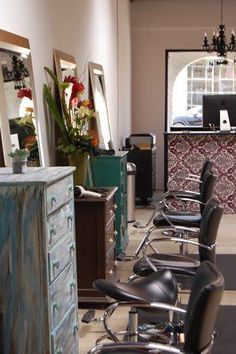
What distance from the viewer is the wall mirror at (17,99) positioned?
11.2 ft

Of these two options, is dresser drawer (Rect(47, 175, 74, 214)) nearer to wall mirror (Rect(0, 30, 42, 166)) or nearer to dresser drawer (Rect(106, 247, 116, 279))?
wall mirror (Rect(0, 30, 42, 166))

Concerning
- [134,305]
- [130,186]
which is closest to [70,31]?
[130,186]

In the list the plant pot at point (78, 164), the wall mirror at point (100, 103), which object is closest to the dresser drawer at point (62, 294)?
the plant pot at point (78, 164)

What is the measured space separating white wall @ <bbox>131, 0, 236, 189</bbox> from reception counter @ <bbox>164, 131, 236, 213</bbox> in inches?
103

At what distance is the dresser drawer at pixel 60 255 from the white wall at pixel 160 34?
7517mm

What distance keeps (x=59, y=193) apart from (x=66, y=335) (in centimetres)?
71

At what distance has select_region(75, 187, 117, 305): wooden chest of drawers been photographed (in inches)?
168

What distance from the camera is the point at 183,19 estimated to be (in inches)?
406

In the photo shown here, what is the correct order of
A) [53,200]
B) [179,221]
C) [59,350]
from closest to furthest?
[53,200] < [59,350] < [179,221]

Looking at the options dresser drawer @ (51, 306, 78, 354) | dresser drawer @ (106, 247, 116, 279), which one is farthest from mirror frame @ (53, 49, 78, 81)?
dresser drawer @ (51, 306, 78, 354)

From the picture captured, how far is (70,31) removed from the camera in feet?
17.6

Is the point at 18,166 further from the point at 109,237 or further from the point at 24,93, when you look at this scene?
the point at 109,237

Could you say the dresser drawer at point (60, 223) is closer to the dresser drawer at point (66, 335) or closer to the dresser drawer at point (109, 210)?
the dresser drawer at point (66, 335)

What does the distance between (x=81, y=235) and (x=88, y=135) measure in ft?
2.65
